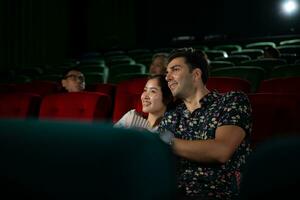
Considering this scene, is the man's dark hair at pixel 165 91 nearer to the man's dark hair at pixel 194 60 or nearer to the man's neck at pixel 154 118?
the man's neck at pixel 154 118

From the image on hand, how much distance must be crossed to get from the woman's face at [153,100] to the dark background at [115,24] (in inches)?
242

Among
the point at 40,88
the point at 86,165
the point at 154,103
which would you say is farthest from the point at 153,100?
the point at 86,165

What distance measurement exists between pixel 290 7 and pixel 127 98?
7.45m

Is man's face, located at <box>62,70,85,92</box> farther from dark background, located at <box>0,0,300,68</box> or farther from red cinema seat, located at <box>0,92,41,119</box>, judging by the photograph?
dark background, located at <box>0,0,300,68</box>

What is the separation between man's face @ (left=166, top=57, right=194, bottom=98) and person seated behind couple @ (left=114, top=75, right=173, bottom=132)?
0.44 meters

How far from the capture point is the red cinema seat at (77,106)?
2643mm

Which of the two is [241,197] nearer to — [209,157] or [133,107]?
[209,157]

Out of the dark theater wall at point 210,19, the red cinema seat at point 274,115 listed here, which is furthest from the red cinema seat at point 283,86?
the dark theater wall at point 210,19

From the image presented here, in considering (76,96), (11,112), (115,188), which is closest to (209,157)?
(115,188)

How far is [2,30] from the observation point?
8.40 m

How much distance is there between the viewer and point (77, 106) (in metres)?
2.70

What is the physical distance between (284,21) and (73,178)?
947 centimetres

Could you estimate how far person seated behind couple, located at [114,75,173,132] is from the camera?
2.33 m

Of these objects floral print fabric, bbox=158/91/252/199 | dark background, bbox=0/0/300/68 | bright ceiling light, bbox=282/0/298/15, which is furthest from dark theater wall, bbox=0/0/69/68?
floral print fabric, bbox=158/91/252/199
